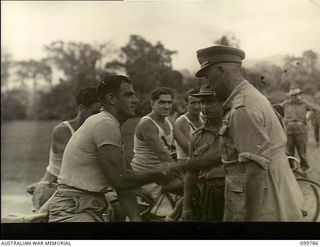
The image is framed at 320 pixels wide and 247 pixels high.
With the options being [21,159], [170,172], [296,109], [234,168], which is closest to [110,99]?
[170,172]

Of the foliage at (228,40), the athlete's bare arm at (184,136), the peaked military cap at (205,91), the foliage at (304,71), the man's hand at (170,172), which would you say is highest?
the foliage at (228,40)

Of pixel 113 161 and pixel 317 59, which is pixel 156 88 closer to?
pixel 113 161

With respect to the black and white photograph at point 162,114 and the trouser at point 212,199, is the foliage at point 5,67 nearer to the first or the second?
the black and white photograph at point 162,114

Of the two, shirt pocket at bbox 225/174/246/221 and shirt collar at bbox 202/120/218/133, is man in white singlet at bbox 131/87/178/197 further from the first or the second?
shirt pocket at bbox 225/174/246/221

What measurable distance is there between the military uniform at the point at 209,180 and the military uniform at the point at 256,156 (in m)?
0.06

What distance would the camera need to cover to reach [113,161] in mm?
4289

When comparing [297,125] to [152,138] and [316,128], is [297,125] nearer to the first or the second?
[316,128]

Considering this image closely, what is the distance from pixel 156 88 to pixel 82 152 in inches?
29.0

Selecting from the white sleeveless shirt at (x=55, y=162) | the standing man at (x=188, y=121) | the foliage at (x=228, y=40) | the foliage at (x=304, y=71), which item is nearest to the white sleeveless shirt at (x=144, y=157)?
the standing man at (x=188, y=121)

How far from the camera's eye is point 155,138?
14.3ft

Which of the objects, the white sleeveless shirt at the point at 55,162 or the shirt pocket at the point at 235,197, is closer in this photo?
the shirt pocket at the point at 235,197

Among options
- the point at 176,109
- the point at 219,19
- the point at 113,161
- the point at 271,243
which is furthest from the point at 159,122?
the point at 271,243

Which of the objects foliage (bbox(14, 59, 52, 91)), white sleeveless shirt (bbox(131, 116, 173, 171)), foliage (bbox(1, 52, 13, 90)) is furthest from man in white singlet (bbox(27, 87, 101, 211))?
foliage (bbox(1, 52, 13, 90))

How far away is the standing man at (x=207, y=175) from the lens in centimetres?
426
